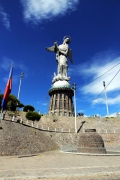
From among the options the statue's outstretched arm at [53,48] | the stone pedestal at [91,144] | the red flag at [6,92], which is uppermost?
the statue's outstretched arm at [53,48]

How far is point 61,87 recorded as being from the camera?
52.1m

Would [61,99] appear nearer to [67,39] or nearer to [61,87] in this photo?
[61,87]

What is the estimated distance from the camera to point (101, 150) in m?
18.7

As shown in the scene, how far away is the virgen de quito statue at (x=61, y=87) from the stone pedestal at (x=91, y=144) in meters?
29.7

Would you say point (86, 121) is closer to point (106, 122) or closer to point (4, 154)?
point (106, 122)

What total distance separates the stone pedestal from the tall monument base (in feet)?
98.6

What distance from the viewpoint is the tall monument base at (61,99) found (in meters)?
50.8

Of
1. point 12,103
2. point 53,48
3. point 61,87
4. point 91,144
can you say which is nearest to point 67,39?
point 53,48

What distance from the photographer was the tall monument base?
50784mm

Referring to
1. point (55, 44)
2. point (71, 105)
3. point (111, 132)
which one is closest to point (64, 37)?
point (55, 44)

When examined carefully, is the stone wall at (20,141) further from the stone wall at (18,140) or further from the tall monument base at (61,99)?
the tall monument base at (61,99)

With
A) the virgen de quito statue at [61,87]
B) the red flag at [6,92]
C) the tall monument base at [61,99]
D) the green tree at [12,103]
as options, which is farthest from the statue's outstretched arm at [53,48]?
the red flag at [6,92]

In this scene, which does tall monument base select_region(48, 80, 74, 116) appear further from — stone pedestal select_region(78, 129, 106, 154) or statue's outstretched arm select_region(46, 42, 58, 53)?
stone pedestal select_region(78, 129, 106, 154)

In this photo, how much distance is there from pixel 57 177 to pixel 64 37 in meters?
59.7
